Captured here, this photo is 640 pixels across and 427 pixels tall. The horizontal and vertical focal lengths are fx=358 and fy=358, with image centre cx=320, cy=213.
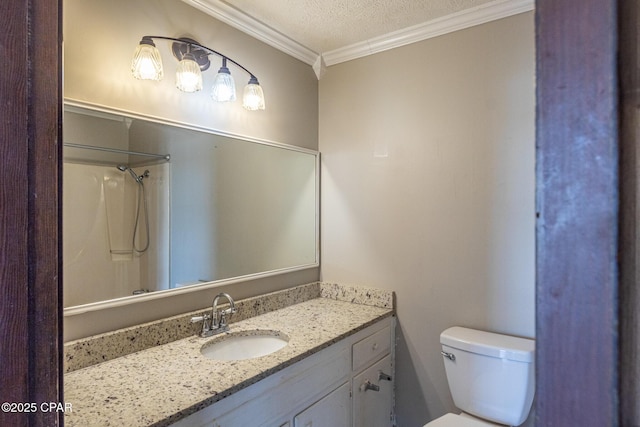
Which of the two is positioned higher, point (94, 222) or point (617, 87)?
point (617, 87)

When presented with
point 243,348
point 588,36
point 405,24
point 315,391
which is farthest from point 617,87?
point 405,24

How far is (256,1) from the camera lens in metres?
1.75

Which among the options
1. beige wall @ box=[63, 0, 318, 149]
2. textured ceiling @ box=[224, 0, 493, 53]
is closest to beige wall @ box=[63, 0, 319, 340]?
beige wall @ box=[63, 0, 318, 149]

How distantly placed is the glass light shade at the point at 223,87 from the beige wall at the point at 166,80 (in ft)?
0.11

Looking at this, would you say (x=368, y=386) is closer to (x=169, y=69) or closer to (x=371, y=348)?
(x=371, y=348)

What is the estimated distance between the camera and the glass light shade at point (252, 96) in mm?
1907

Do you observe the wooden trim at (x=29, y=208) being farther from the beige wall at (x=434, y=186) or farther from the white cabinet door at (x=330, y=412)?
the beige wall at (x=434, y=186)

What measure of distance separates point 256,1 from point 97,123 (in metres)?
0.96

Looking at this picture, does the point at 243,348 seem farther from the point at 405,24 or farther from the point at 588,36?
the point at 405,24

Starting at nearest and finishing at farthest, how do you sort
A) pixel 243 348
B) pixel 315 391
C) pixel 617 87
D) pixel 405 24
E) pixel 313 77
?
pixel 617 87, pixel 315 391, pixel 243 348, pixel 405 24, pixel 313 77

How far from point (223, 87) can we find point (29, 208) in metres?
1.45

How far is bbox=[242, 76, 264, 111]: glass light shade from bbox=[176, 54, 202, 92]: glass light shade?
0.32m

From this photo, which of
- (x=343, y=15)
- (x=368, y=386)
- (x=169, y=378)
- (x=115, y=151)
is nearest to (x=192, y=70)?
(x=115, y=151)

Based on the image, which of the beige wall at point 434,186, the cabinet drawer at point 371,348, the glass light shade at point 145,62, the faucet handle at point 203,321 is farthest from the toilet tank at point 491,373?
the glass light shade at point 145,62
